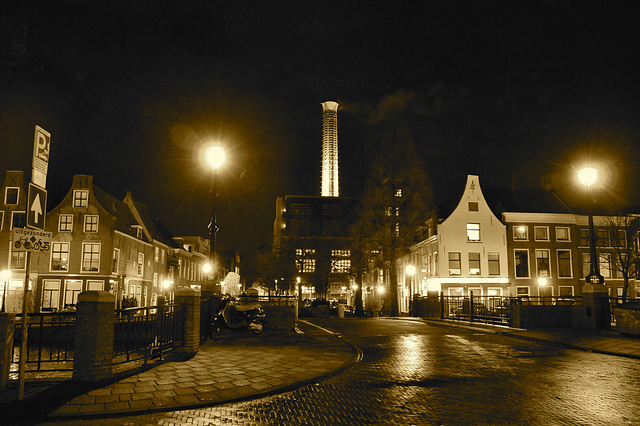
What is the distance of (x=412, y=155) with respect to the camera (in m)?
35.5

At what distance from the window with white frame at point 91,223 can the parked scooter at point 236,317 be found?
91.5 feet

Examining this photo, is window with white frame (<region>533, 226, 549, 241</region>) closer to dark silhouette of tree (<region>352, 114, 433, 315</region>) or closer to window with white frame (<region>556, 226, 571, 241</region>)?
window with white frame (<region>556, 226, 571, 241</region>)

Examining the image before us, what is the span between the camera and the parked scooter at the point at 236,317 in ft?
52.9

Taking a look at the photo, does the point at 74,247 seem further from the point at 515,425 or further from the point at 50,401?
the point at 515,425

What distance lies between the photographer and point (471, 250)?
129 ft

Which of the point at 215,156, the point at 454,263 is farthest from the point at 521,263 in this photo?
the point at 215,156

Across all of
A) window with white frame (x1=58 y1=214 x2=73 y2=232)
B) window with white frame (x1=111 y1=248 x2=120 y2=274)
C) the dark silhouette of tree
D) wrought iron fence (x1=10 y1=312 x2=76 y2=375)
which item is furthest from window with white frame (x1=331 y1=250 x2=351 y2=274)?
wrought iron fence (x1=10 y1=312 x2=76 y2=375)

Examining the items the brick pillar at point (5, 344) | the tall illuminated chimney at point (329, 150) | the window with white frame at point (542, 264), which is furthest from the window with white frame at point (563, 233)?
the tall illuminated chimney at point (329, 150)

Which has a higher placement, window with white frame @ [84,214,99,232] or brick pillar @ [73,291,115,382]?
window with white frame @ [84,214,99,232]

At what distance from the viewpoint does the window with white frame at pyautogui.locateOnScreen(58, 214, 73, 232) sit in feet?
131

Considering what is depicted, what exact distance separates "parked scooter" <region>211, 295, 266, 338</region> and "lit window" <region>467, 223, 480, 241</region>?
88.3 feet

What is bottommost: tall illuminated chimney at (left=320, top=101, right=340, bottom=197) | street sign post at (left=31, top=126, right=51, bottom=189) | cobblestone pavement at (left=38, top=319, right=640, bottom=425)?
cobblestone pavement at (left=38, top=319, right=640, bottom=425)

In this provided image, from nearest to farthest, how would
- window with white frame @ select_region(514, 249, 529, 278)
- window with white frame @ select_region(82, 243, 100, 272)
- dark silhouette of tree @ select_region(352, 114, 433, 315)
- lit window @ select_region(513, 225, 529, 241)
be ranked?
dark silhouette of tree @ select_region(352, 114, 433, 315) → window with white frame @ select_region(82, 243, 100, 272) → window with white frame @ select_region(514, 249, 529, 278) → lit window @ select_region(513, 225, 529, 241)

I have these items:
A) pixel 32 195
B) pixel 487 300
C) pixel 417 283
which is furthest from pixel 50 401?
pixel 417 283
